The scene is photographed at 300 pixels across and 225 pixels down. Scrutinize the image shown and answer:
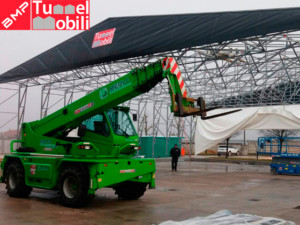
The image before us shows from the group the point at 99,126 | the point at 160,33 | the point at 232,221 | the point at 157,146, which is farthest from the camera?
the point at 157,146

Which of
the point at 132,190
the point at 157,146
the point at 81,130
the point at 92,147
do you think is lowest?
the point at 132,190

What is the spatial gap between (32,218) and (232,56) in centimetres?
1450

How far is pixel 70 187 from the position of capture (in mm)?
9992

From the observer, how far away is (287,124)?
67.6 ft

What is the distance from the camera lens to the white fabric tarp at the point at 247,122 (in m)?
20.6

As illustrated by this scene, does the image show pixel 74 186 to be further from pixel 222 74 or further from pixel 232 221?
pixel 222 74

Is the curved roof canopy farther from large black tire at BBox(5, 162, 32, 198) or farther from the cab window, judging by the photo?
large black tire at BBox(5, 162, 32, 198)

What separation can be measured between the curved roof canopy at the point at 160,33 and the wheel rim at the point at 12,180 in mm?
7978

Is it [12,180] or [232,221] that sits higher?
[12,180]

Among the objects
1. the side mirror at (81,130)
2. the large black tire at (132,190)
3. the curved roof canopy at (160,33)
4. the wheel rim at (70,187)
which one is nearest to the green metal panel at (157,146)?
the curved roof canopy at (160,33)

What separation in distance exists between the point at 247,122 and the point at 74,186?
13.9 metres

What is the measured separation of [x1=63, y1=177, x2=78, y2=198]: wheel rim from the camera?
32.3 ft

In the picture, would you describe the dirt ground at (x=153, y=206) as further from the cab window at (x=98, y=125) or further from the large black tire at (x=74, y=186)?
the cab window at (x=98, y=125)

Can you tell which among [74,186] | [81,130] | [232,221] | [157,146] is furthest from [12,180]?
[157,146]
